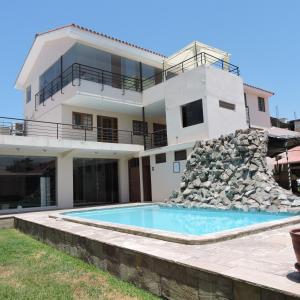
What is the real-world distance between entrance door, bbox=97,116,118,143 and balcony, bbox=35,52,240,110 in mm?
2276

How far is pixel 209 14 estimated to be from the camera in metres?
14.7

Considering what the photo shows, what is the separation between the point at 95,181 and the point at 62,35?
911 centimetres

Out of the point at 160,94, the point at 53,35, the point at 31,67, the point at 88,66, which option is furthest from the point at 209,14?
the point at 31,67

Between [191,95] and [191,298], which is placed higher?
[191,95]

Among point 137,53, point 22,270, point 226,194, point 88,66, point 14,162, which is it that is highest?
point 137,53

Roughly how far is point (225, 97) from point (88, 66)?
827 centimetres

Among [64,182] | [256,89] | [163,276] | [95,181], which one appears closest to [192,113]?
[95,181]

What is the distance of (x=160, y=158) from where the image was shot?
19.8 m

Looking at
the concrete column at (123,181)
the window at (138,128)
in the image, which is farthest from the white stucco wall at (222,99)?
the concrete column at (123,181)

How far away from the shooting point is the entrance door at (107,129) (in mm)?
20972

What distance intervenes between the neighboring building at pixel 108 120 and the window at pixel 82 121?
0.21 feet

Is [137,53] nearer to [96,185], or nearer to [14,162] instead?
[96,185]

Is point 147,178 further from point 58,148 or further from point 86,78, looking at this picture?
point 86,78

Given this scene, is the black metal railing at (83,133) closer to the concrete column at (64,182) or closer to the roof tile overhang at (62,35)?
the concrete column at (64,182)
